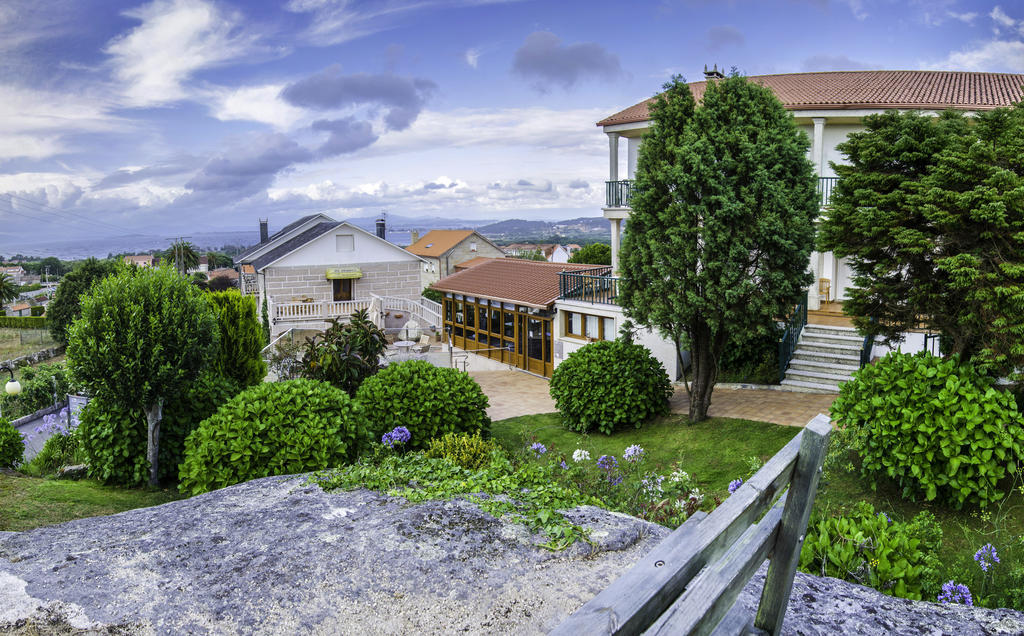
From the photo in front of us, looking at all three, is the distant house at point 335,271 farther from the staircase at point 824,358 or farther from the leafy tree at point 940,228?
the leafy tree at point 940,228

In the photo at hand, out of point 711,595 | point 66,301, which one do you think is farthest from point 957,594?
point 66,301

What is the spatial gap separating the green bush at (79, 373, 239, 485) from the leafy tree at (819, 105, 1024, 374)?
33.2ft

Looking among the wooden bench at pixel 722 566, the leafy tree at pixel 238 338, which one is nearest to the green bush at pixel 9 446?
the leafy tree at pixel 238 338

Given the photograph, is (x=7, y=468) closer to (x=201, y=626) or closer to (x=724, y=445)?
(x=201, y=626)

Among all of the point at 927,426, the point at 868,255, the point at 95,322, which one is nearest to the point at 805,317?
the point at 868,255

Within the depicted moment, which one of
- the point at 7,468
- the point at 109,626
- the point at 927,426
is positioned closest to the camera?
the point at 109,626

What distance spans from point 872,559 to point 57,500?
30.6ft

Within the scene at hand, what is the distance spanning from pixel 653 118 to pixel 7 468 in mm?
12764

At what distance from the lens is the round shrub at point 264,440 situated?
8.09 meters

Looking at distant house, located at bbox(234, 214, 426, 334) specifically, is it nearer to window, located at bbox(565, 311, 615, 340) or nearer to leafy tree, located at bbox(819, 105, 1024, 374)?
window, located at bbox(565, 311, 615, 340)

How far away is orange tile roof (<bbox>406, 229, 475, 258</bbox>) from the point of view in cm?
6298

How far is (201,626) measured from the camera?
3.69 m

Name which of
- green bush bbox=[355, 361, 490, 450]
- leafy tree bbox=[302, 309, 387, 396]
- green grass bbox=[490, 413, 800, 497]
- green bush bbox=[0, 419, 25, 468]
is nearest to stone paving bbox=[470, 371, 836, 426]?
green grass bbox=[490, 413, 800, 497]

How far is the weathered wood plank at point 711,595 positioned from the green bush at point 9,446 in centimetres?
1321
